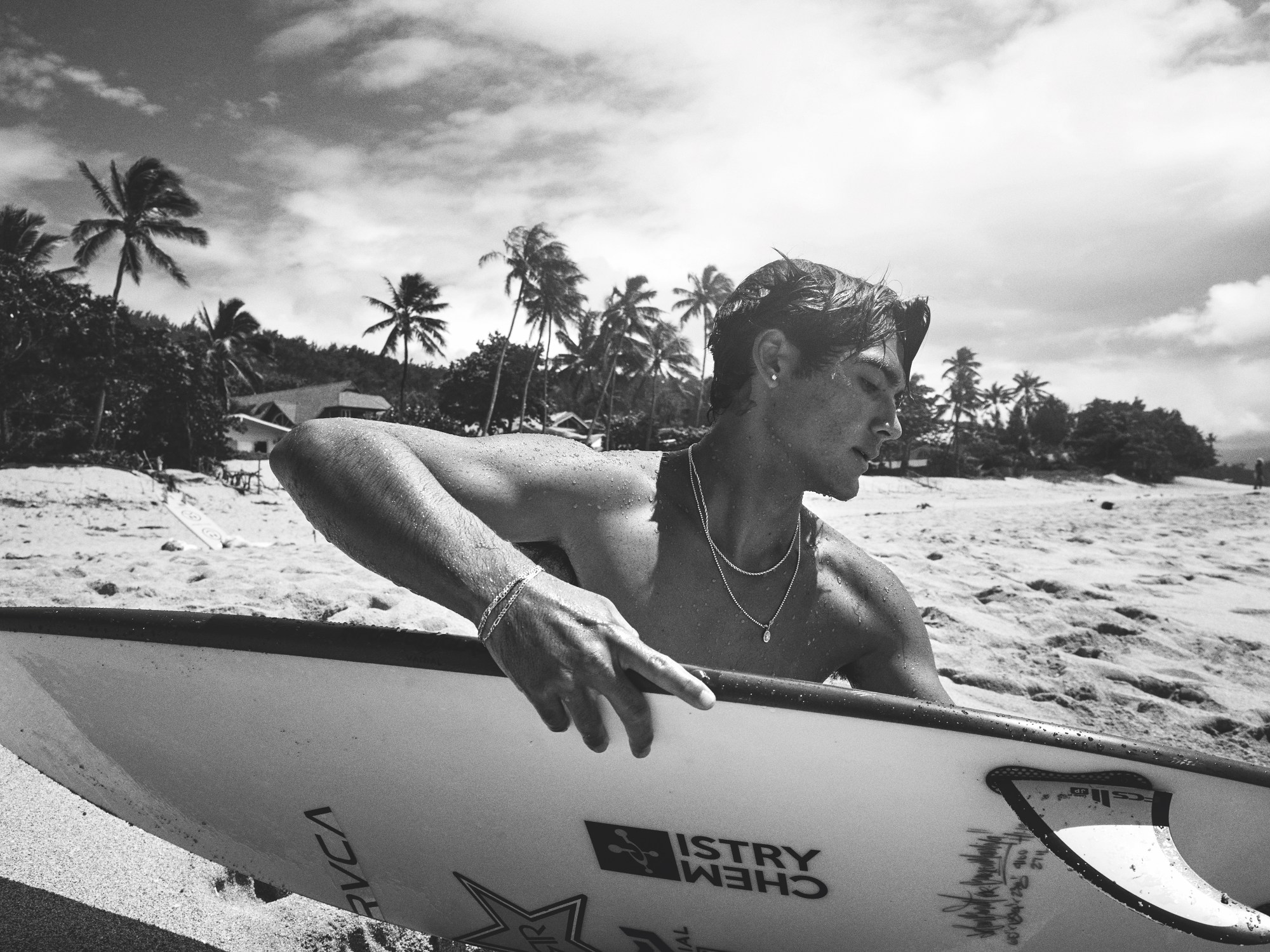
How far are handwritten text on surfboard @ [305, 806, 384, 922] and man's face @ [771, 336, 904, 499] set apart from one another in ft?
3.86

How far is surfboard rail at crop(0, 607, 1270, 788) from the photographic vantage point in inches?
37.9

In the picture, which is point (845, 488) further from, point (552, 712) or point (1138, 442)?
point (1138, 442)

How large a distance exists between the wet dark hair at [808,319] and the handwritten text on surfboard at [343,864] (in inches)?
48.6

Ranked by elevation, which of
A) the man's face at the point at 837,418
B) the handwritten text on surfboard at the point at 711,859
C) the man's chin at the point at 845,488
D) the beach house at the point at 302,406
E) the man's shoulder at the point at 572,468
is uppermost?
the man's face at the point at 837,418

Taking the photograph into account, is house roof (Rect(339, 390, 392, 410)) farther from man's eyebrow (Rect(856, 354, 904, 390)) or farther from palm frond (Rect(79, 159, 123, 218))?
man's eyebrow (Rect(856, 354, 904, 390))

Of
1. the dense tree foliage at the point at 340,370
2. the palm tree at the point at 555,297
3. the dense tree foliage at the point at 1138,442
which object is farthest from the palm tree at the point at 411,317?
the dense tree foliage at the point at 1138,442

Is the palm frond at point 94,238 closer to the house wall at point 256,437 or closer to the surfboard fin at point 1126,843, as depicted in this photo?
the house wall at point 256,437

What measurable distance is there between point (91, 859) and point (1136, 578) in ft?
22.8

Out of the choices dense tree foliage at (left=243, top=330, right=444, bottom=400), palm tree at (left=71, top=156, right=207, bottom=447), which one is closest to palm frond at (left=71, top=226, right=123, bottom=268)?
palm tree at (left=71, top=156, right=207, bottom=447)

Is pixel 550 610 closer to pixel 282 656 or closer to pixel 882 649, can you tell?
pixel 282 656

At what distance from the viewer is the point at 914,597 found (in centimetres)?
490

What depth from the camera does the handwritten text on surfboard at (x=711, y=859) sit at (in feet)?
3.50

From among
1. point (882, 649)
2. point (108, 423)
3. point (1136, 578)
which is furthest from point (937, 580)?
point (108, 423)

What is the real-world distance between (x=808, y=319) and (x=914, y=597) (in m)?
3.89
